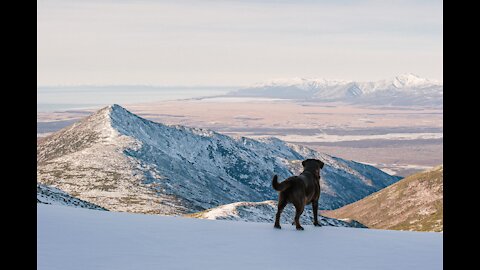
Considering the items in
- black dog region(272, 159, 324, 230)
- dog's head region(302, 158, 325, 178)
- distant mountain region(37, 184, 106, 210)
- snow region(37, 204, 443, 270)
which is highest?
dog's head region(302, 158, 325, 178)

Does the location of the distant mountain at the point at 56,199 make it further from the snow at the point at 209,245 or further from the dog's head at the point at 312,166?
the snow at the point at 209,245

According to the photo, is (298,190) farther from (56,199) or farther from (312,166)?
(56,199)

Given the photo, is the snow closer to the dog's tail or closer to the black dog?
the black dog

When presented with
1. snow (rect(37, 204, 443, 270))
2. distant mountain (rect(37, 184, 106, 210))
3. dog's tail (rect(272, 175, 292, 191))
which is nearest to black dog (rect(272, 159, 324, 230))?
dog's tail (rect(272, 175, 292, 191))

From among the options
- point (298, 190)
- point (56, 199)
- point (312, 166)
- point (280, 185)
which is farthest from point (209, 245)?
point (56, 199)

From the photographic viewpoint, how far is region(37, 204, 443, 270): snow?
11070mm

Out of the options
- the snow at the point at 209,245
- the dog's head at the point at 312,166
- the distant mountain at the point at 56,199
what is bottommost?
the distant mountain at the point at 56,199

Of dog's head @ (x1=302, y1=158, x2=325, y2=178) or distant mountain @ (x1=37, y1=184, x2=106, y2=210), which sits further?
distant mountain @ (x1=37, y1=184, x2=106, y2=210)

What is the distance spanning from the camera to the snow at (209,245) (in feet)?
36.3

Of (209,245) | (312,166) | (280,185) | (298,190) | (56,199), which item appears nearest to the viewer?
(209,245)

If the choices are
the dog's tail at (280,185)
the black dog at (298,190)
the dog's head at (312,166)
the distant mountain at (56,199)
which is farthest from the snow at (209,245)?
the distant mountain at (56,199)

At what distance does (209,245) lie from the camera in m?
13.2

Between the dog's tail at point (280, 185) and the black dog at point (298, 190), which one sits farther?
the black dog at point (298, 190)
